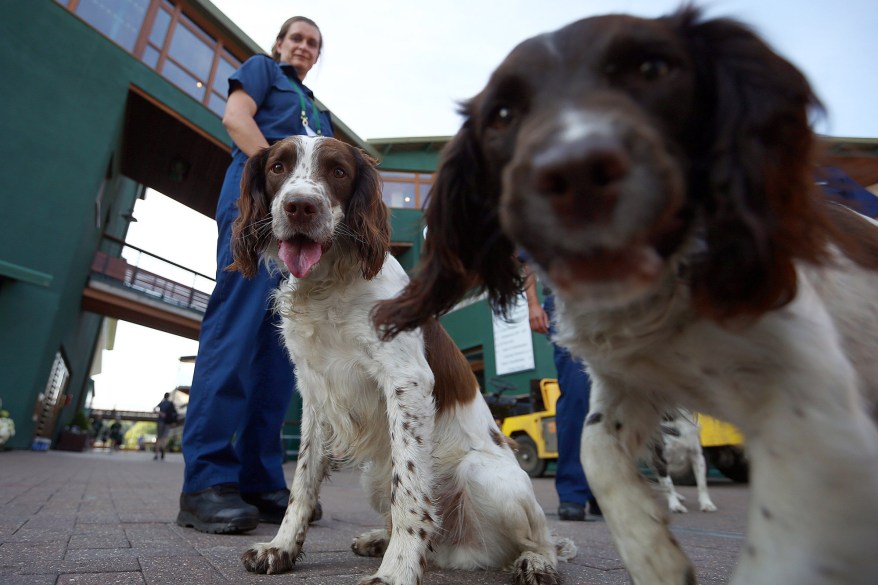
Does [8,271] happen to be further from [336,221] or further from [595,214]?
[595,214]

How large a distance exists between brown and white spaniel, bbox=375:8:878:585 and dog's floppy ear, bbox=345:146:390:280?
121 centimetres

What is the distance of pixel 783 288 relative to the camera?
912 mm

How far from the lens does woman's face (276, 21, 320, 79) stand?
3.53 m

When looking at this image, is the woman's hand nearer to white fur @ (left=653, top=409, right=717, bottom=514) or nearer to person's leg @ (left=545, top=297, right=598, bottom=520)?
person's leg @ (left=545, top=297, right=598, bottom=520)

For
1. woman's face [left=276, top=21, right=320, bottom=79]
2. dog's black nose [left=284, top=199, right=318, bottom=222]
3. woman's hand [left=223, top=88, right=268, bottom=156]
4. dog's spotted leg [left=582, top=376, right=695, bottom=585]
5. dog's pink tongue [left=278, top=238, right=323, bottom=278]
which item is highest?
woman's face [left=276, top=21, right=320, bottom=79]

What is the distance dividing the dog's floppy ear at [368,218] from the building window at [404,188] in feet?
53.4

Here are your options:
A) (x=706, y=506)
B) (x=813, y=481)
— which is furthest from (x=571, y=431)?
(x=813, y=481)

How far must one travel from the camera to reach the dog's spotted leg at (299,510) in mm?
1971

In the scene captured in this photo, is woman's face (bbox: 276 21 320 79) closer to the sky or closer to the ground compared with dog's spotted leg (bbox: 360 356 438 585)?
closer to the sky

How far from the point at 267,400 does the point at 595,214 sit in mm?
2721

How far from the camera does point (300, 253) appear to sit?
2.43 meters

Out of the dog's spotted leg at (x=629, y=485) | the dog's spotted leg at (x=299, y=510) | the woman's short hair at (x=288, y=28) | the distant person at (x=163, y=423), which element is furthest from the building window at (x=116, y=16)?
the dog's spotted leg at (x=629, y=485)

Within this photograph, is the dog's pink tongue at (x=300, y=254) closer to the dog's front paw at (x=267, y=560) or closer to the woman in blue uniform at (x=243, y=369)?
the woman in blue uniform at (x=243, y=369)

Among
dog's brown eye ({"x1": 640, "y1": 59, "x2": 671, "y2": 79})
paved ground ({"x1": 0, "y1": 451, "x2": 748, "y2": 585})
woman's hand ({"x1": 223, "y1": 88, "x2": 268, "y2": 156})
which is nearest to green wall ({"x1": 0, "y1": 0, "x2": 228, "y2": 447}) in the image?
paved ground ({"x1": 0, "y1": 451, "x2": 748, "y2": 585})
